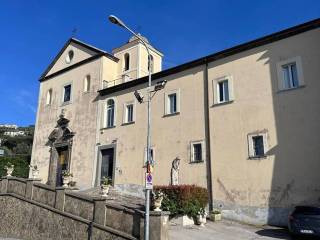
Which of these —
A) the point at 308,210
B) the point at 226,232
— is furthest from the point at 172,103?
the point at 308,210

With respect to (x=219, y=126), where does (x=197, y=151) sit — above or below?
below

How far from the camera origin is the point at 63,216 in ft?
53.3

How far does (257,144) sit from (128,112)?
414 inches

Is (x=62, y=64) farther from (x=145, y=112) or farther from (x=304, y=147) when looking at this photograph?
(x=304, y=147)

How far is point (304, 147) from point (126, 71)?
17152 mm

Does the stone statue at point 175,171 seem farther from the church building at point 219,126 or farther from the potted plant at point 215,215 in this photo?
the potted plant at point 215,215

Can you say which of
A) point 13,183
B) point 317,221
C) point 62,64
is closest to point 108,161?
point 13,183

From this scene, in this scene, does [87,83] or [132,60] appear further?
[132,60]

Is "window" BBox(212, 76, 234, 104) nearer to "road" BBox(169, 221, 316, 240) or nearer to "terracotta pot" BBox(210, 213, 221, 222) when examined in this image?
"terracotta pot" BBox(210, 213, 221, 222)

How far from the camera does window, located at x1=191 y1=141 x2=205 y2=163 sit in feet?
66.3

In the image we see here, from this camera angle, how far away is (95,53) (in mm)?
29266

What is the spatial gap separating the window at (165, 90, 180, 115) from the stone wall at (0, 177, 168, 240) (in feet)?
28.4

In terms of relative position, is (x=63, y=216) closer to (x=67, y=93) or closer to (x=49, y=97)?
(x=67, y=93)

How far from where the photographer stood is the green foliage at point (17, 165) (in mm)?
34078
